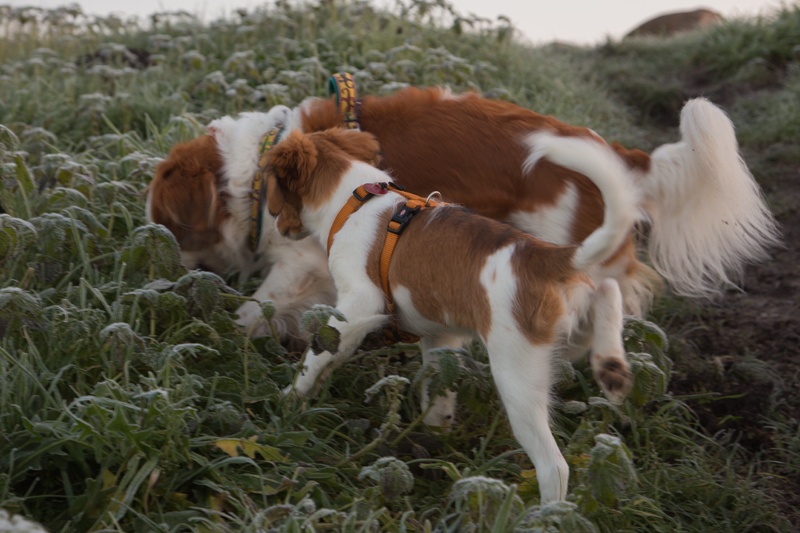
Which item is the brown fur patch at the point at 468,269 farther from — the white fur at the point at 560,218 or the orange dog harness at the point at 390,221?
the white fur at the point at 560,218

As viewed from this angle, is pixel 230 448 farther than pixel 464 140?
No

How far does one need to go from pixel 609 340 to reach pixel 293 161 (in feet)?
4.60

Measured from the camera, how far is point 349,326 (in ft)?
7.97

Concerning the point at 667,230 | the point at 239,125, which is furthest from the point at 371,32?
the point at 667,230

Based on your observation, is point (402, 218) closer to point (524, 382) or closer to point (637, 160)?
point (524, 382)

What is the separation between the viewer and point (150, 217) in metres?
3.36

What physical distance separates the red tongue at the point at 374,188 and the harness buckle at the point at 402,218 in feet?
0.60

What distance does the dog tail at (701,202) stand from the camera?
2.90 meters

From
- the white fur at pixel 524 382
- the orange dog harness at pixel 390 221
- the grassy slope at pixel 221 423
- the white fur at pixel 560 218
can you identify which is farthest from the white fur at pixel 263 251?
the white fur at pixel 524 382

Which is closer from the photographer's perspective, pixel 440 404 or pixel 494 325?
pixel 494 325

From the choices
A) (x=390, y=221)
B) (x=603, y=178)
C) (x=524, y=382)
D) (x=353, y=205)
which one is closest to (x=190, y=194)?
(x=353, y=205)

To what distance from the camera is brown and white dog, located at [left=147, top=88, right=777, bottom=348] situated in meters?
2.89

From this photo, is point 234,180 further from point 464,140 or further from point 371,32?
point 371,32

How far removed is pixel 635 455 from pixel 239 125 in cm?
246
